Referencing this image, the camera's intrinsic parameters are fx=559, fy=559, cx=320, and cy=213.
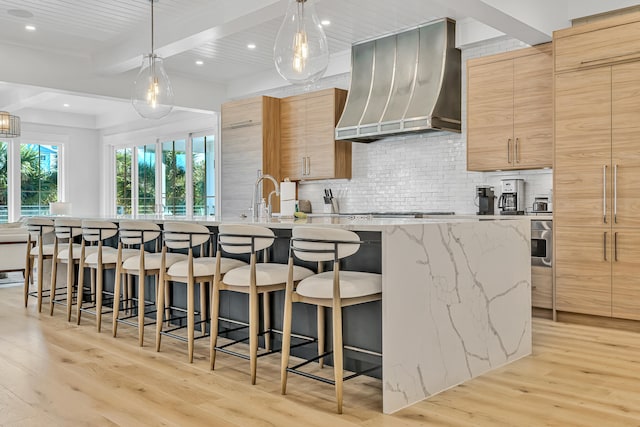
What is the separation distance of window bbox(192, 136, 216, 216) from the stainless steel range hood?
132 inches

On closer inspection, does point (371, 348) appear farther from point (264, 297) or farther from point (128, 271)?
point (128, 271)

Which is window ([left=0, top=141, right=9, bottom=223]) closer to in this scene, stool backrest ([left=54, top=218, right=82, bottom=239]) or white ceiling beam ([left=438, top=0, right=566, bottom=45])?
stool backrest ([left=54, top=218, right=82, bottom=239])

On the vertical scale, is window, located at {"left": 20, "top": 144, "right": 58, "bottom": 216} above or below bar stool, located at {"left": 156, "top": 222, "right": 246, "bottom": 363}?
above

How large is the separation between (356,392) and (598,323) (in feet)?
8.69

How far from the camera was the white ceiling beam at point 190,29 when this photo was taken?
4715 millimetres

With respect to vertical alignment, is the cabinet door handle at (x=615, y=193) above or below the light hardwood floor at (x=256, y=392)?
above

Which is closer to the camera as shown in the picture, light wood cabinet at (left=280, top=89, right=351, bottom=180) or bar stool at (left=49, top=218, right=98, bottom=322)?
bar stool at (left=49, top=218, right=98, bottom=322)

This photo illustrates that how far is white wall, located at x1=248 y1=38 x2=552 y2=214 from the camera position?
5730mm

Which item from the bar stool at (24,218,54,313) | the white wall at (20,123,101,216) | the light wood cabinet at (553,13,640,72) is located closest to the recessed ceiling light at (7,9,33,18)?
the bar stool at (24,218,54,313)

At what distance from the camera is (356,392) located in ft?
9.66

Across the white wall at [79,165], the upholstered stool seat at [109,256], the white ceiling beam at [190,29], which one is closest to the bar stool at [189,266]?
the upholstered stool seat at [109,256]

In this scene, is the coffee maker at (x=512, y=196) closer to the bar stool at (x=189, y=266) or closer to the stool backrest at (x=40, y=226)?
the bar stool at (x=189, y=266)

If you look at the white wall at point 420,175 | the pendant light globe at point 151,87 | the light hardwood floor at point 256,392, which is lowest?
the light hardwood floor at point 256,392

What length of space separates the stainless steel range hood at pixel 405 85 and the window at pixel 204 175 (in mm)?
3342
